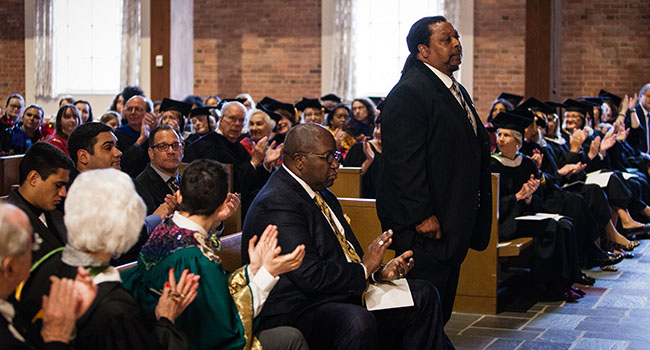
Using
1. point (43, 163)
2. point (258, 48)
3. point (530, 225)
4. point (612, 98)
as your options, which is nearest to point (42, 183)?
point (43, 163)

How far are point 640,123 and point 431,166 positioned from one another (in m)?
8.16

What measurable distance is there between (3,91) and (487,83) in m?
8.93

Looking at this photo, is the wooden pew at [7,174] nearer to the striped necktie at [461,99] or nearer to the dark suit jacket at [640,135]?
the striped necktie at [461,99]

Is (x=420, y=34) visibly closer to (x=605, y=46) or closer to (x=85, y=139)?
(x=85, y=139)

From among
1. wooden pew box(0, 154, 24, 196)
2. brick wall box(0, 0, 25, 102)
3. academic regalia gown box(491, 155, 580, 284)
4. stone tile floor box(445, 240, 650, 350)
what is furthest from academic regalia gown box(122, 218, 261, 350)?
brick wall box(0, 0, 25, 102)

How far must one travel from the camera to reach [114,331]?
6.97ft

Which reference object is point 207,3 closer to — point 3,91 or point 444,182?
point 3,91

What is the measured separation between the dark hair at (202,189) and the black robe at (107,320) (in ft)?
1.63

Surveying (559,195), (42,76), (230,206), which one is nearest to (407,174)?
(230,206)

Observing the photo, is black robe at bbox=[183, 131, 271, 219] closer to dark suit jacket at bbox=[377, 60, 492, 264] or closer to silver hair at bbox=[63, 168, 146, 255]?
dark suit jacket at bbox=[377, 60, 492, 264]

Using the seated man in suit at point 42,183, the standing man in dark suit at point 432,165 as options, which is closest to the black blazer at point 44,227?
the seated man in suit at point 42,183

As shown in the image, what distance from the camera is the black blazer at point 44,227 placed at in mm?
3242

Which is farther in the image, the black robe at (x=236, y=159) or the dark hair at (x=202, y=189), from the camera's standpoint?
the black robe at (x=236, y=159)

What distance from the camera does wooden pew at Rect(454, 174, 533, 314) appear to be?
5574 mm
